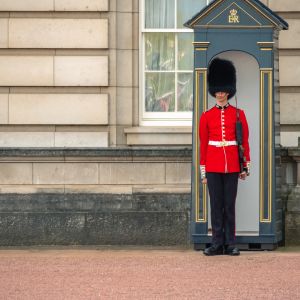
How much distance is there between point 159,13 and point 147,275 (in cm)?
445

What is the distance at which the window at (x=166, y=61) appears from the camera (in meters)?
15.5

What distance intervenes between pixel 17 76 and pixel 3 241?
189 cm

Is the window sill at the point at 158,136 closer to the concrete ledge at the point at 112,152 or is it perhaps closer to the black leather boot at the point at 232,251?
the concrete ledge at the point at 112,152

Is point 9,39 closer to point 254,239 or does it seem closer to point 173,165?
point 173,165

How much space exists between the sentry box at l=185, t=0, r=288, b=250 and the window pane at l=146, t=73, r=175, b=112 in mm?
1722

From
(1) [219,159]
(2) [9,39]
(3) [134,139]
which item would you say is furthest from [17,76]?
(1) [219,159]

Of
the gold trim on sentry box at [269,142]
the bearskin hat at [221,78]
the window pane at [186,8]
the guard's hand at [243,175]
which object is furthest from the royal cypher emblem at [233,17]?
the window pane at [186,8]

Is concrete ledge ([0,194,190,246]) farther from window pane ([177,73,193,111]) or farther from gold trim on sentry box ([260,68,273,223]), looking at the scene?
window pane ([177,73,193,111])

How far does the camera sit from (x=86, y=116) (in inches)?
598

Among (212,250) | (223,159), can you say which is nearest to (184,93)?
(223,159)

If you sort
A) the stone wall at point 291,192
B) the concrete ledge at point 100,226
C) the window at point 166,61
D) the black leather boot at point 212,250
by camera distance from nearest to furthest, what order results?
1. the black leather boot at point 212,250
2. the stone wall at point 291,192
3. the concrete ledge at point 100,226
4. the window at point 166,61

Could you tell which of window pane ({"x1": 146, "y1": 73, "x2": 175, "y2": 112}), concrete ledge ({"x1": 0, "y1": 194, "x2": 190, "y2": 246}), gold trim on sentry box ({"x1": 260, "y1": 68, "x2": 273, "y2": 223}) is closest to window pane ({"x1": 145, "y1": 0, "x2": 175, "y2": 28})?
window pane ({"x1": 146, "y1": 73, "x2": 175, "y2": 112})

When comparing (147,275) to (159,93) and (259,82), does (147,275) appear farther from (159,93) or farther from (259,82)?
(159,93)

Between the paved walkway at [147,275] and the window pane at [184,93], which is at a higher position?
the window pane at [184,93]
